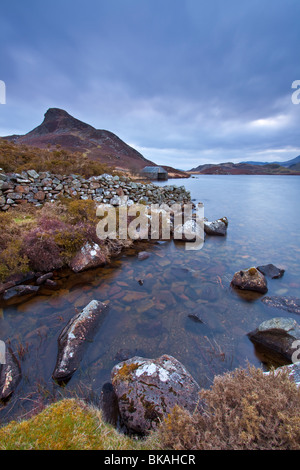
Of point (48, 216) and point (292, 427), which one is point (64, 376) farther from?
point (48, 216)

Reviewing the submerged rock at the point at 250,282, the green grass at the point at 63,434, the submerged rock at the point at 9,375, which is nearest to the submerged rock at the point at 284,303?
the submerged rock at the point at 250,282

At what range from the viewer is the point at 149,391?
135 inches

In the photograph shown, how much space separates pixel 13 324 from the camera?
5562 millimetres

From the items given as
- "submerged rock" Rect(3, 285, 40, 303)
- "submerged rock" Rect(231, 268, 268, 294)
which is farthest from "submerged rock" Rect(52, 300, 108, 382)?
"submerged rock" Rect(231, 268, 268, 294)

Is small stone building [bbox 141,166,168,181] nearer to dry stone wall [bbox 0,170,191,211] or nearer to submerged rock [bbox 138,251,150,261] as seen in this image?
dry stone wall [bbox 0,170,191,211]

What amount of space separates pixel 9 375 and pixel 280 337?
20.5ft

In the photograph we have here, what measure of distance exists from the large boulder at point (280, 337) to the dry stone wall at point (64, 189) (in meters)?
12.2

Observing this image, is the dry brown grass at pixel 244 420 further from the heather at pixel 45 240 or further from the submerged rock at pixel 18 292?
the heather at pixel 45 240

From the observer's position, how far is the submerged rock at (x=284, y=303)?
6417 millimetres

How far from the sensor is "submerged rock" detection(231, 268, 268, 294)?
24.2 feet

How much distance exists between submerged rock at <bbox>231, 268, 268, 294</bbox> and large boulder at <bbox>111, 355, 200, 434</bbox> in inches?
Result: 183

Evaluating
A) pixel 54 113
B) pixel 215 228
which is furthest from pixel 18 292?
pixel 54 113
